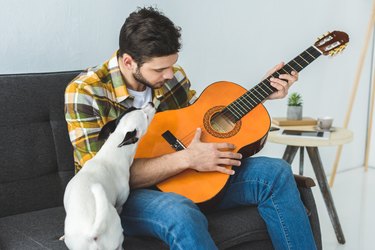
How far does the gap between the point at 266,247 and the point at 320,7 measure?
1892mm

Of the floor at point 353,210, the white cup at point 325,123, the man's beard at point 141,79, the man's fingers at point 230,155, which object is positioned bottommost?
the floor at point 353,210

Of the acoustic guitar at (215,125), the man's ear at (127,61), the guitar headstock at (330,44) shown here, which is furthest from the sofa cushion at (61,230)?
the guitar headstock at (330,44)

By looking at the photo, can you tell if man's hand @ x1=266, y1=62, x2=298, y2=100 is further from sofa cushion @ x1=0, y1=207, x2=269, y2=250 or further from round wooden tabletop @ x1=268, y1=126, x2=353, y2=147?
round wooden tabletop @ x1=268, y1=126, x2=353, y2=147

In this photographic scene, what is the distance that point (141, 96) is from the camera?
1688 millimetres

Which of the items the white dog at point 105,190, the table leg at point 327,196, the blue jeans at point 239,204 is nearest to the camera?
the white dog at point 105,190

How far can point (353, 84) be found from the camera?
10.9 feet

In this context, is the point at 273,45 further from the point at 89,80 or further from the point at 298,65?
the point at 89,80

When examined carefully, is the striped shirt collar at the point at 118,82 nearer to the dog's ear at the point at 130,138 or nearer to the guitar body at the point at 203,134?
the guitar body at the point at 203,134

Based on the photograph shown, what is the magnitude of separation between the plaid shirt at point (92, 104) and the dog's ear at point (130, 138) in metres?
0.16

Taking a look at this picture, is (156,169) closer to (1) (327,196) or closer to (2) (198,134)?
(2) (198,134)

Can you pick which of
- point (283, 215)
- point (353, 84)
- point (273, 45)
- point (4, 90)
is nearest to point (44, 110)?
point (4, 90)

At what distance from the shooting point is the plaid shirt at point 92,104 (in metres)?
1.50

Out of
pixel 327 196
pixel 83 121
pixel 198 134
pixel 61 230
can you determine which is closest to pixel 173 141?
pixel 198 134

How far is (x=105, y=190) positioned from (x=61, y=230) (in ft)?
0.99
